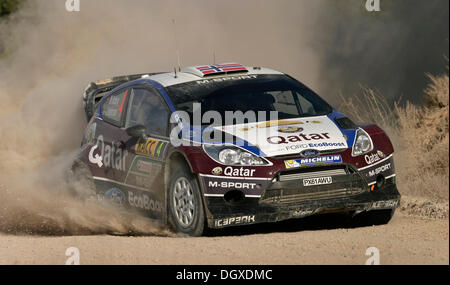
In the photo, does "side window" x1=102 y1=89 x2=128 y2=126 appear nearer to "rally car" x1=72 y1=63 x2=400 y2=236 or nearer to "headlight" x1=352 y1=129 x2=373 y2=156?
"rally car" x1=72 y1=63 x2=400 y2=236

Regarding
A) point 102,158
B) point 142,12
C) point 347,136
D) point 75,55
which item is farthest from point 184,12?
point 347,136

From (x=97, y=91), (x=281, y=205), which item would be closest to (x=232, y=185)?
(x=281, y=205)

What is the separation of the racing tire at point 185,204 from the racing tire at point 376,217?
1.80 m

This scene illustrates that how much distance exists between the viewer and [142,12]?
19.1 m

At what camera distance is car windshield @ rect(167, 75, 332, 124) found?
9.28 meters

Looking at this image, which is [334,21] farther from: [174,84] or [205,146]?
[205,146]

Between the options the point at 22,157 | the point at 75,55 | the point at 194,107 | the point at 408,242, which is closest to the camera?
the point at 408,242

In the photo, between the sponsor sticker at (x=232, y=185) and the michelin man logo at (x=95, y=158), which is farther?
the michelin man logo at (x=95, y=158)

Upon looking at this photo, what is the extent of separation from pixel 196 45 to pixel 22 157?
202 inches

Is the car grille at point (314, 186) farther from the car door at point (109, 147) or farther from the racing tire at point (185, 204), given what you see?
the car door at point (109, 147)

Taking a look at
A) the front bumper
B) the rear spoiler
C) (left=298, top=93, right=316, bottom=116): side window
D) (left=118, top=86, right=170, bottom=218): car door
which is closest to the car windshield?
(left=298, top=93, right=316, bottom=116): side window

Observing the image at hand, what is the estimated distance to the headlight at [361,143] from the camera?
862 centimetres

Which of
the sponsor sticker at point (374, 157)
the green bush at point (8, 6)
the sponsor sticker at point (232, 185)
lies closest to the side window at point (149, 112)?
the sponsor sticker at point (232, 185)

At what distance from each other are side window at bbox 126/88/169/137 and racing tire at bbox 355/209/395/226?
2.12m
